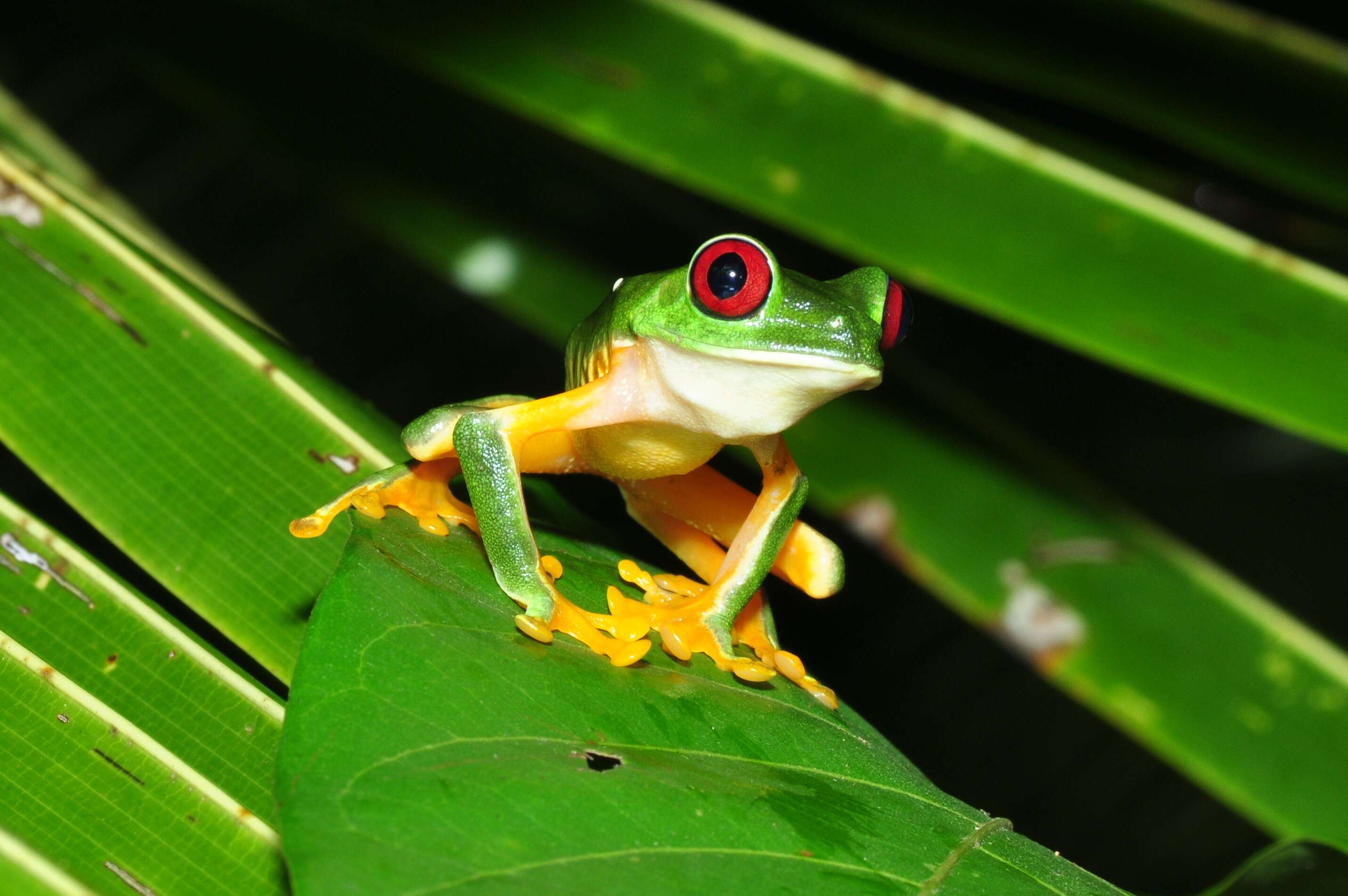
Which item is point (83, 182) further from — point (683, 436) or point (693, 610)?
point (693, 610)

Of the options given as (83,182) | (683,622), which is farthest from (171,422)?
(83,182)

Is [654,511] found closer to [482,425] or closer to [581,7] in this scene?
[482,425]

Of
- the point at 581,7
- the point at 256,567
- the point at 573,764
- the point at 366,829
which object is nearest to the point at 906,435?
the point at 581,7

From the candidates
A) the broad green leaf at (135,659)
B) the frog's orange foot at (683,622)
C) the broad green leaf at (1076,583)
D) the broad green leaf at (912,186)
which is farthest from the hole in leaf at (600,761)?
the broad green leaf at (1076,583)

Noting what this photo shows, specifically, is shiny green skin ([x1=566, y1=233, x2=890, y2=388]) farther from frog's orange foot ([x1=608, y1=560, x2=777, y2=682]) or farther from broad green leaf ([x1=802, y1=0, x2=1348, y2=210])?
broad green leaf ([x1=802, y1=0, x2=1348, y2=210])

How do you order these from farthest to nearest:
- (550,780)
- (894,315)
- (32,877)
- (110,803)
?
1. (894,315)
2. (110,803)
3. (550,780)
4. (32,877)

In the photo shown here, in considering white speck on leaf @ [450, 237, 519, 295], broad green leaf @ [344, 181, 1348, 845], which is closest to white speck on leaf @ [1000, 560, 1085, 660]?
broad green leaf @ [344, 181, 1348, 845]
